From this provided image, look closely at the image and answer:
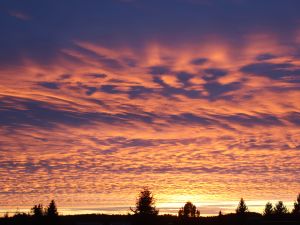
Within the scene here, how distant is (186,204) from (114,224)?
43.3 metres

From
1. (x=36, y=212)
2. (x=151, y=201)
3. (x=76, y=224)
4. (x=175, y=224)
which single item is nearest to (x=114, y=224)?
(x=76, y=224)

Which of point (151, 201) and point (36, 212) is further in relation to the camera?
point (36, 212)

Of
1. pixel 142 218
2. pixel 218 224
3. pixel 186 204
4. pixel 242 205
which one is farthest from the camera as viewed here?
pixel 186 204

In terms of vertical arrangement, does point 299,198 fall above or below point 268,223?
above

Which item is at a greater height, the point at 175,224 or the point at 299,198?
the point at 299,198

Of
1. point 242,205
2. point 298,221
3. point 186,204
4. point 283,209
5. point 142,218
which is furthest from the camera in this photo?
point 283,209

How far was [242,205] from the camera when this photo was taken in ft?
407

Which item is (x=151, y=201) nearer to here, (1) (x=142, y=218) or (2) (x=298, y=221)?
(1) (x=142, y=218)

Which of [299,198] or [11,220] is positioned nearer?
[11,220]

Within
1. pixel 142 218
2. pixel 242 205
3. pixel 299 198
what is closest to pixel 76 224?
pixel 242 205

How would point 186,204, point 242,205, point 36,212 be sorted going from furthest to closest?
point 186,204 < point 242,205 < point 36,212

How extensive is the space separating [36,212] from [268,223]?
116ft

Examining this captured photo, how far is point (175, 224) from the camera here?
94.1 meters

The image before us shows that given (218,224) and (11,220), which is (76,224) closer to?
(11,220)
